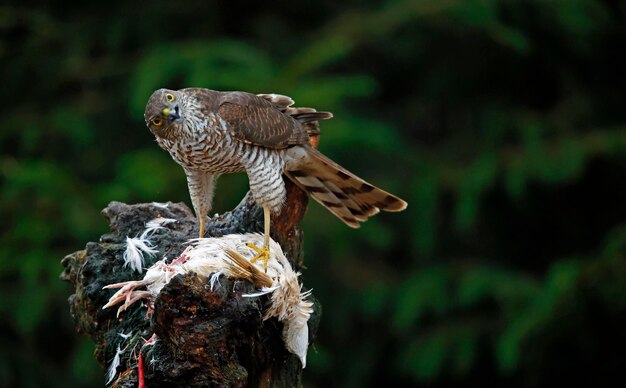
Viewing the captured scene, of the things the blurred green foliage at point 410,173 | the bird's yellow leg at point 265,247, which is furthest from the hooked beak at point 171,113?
the blurred green foliage at point 410,173

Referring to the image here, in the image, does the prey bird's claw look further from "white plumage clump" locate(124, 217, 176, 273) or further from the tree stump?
"white plumage clump" locate(124, 217, 176, 273)

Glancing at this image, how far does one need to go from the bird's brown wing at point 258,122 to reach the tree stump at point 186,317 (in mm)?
231

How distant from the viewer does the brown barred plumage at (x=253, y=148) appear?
13.4 ft

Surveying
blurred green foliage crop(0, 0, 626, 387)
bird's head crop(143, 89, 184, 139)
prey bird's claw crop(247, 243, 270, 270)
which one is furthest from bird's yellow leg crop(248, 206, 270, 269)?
blurred green foliage crop(0, 0, 626, 387)

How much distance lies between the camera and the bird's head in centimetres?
396

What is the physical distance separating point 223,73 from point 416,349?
2657 millimetres

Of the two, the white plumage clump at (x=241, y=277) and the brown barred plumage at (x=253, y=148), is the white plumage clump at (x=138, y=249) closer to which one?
the white plumage clump at (x=241, y=277)

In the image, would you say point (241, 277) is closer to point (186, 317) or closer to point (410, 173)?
point (186, 317)

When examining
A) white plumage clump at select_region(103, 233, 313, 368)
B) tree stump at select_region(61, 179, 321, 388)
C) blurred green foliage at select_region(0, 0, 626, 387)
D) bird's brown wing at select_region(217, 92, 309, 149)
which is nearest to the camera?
tree stump at select_region(61, 179, 321, 388)

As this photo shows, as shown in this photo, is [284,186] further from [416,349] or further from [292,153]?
[416,349]

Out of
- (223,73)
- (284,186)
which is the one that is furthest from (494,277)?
(284,186)

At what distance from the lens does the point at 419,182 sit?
8.03 metres

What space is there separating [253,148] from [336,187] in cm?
49

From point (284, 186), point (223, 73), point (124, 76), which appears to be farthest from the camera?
point (124, 76)
